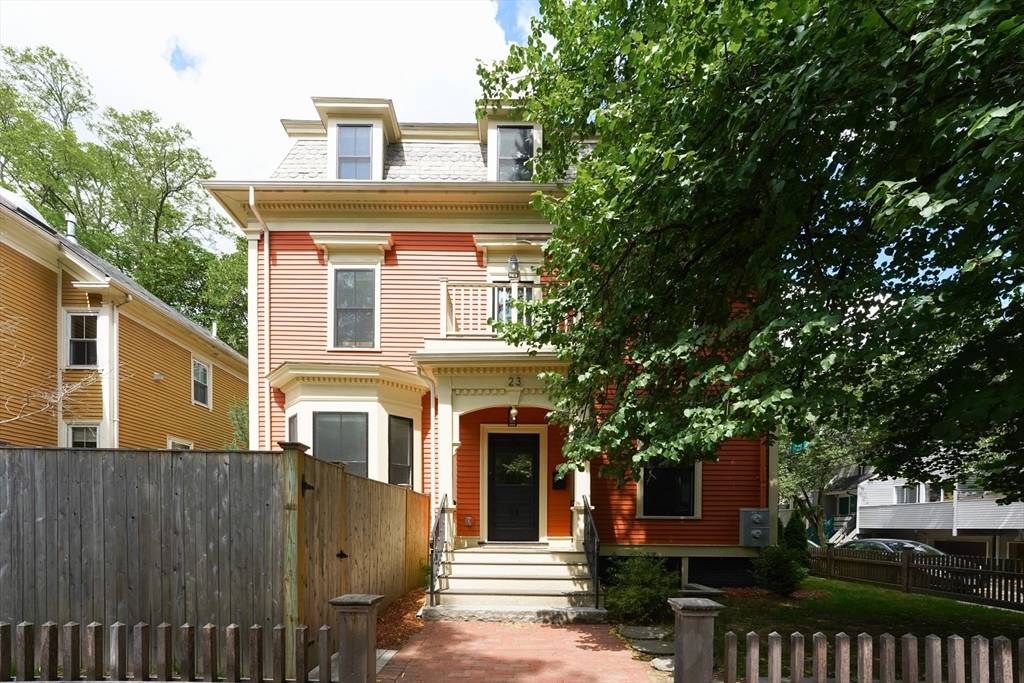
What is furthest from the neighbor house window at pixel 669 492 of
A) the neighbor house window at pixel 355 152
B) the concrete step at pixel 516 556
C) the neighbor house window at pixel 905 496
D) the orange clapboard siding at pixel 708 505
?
the neighbor house window at pixel 905 496

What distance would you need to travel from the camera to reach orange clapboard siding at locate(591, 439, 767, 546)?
38.9 ft

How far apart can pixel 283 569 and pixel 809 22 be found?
22.1 ft

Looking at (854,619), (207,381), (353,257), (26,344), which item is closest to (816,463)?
(854,619)

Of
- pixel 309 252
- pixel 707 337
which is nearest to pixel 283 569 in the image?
pixel 707 337

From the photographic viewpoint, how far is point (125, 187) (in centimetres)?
2664

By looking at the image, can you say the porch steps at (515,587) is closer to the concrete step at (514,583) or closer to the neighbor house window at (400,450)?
the concrete step at (514,583)

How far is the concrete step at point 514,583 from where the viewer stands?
30.9 ft

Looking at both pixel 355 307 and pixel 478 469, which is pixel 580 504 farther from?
pixel 355 307

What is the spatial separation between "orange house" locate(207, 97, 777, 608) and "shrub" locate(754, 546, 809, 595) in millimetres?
462

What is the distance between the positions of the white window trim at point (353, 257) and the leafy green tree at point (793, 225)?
17.9 feet

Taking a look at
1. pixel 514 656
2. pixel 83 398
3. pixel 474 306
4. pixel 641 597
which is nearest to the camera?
pixel 514 656

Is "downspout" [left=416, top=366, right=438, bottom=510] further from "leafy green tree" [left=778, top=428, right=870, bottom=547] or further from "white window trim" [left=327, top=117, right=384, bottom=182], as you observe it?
"leafy green tree" [left=778, top=428, right=870, bottom=547]

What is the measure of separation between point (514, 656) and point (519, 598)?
230 centimetres

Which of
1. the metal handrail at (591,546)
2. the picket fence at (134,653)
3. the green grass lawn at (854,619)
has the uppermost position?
the picket fence at (134,653)
